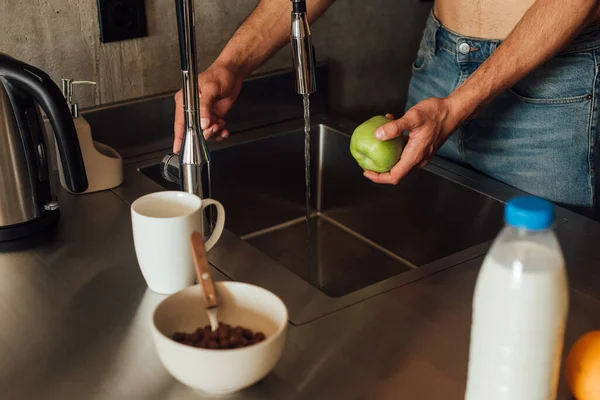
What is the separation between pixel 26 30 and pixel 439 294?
2.77 ft

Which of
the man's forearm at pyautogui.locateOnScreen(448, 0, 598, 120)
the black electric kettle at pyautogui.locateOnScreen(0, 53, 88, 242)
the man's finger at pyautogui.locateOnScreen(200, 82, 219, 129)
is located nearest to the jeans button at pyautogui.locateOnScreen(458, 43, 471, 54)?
the man's forearm at pyautogui.locateOnScreen(448, 0, 598, 120)

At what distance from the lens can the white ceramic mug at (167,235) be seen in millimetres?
932

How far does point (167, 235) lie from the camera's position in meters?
0.93

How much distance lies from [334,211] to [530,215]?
970 millimetres

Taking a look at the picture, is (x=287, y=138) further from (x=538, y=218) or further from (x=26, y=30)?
(x=538, y=218)

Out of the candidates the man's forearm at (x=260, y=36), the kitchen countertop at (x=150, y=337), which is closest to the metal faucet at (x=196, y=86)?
the kitchen countertop at (x=150, y=337)

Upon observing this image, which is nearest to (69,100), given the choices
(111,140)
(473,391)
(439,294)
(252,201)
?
(111,140)

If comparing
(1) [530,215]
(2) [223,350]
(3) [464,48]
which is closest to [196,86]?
(2) [223,350]

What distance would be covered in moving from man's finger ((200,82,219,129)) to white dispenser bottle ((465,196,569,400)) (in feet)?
2.20

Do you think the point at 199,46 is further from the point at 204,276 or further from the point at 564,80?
the point at 204,276

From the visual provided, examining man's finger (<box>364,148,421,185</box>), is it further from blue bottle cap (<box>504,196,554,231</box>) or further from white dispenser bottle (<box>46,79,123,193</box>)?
blue bottle cap (<box>504,196,554,231</box>)

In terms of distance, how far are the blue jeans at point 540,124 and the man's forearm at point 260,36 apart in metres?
0.30

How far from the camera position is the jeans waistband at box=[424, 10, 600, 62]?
4.52 ft

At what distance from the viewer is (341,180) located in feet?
5.24
